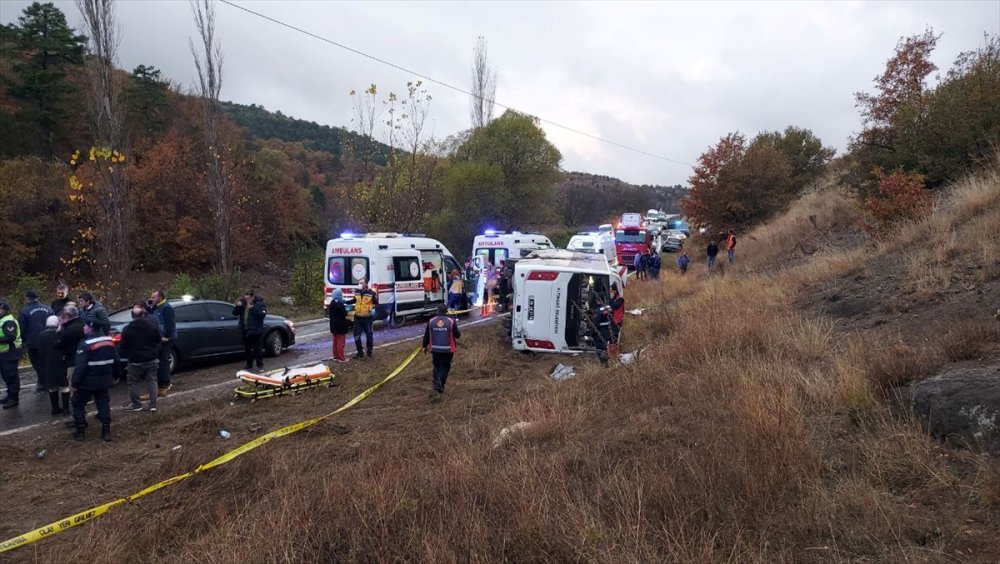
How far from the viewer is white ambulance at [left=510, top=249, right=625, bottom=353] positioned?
36.1 ft

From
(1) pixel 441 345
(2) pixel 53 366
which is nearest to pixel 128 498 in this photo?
(2) pixel 53 366

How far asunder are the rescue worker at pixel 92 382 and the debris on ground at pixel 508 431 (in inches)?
195

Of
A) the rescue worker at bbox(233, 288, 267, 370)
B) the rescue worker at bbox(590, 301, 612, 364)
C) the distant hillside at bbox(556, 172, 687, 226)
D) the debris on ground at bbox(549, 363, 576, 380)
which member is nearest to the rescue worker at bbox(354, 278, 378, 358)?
the rescue worker at bbox(233, 288, 267, 370)

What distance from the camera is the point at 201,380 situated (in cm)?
1030

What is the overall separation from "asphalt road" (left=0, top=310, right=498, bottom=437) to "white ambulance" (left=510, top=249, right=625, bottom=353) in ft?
13.2

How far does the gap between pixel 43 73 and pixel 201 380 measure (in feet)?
106

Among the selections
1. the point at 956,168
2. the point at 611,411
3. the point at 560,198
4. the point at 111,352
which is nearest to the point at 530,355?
the point at 611,411

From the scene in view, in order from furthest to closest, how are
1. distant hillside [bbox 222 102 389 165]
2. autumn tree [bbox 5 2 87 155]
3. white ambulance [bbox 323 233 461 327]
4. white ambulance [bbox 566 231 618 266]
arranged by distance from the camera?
distant hillside [bbox 222 102 389 165]
autumn tree [bbox 5 2 87 155]
white ambulance [bbox 566 231 618 266]
white ambulance [bbox 323 233 461 327]

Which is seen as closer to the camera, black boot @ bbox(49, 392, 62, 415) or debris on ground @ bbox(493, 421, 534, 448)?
debris on ground @ bbox(493, 421, 534, 448)

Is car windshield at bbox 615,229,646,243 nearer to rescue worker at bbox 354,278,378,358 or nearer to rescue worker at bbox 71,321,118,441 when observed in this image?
rescue worker at bbox 354,278,378,358

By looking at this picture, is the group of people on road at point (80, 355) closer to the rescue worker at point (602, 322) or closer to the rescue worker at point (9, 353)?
the rescue worker at point (9, 353)

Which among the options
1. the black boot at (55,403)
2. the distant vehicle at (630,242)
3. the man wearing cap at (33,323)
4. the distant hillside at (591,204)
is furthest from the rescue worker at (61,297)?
the distant hillside at (591,204)

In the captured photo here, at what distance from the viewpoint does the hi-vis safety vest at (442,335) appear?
894cm

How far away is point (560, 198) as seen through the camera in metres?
69.5
